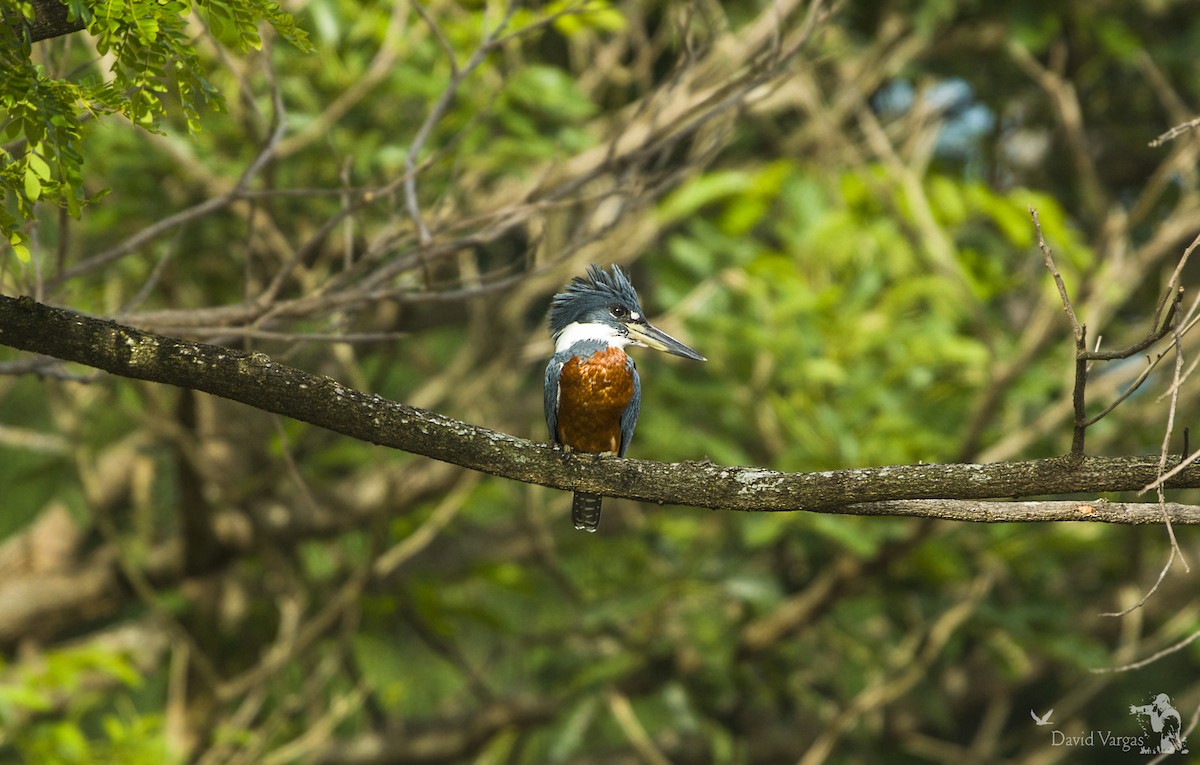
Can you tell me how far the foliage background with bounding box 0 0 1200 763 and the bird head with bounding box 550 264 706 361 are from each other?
0.45 meters

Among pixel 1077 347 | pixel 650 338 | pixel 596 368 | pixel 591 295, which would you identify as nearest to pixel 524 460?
pixel 1077 347

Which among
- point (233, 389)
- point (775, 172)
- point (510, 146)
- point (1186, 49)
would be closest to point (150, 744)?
point (510, 146)

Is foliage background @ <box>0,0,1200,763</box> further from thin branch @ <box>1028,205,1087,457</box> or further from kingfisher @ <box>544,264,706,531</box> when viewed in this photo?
thin branch @ <box>1028,205,1087,457</box>

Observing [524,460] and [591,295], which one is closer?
Answer: [524,460]

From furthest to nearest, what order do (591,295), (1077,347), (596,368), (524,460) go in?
1. (591,295)
2. (596,368)
3. (524,460)
4. (1077,347)

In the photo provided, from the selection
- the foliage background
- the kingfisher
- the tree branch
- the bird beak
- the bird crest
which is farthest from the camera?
the foliage background

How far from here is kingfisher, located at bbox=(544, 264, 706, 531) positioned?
395cm

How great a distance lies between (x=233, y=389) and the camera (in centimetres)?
238

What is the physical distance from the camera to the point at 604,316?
4.10 m

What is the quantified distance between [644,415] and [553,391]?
2.18 meters

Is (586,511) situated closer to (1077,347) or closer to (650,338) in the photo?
(650,338)

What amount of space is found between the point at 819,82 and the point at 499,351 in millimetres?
2482

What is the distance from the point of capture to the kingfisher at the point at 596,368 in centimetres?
395

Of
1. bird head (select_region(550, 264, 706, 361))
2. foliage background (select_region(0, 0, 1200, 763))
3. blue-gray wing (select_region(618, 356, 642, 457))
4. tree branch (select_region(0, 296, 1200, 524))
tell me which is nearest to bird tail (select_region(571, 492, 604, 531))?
blue-gray wing (select_region(618, 356, 642, 457))
